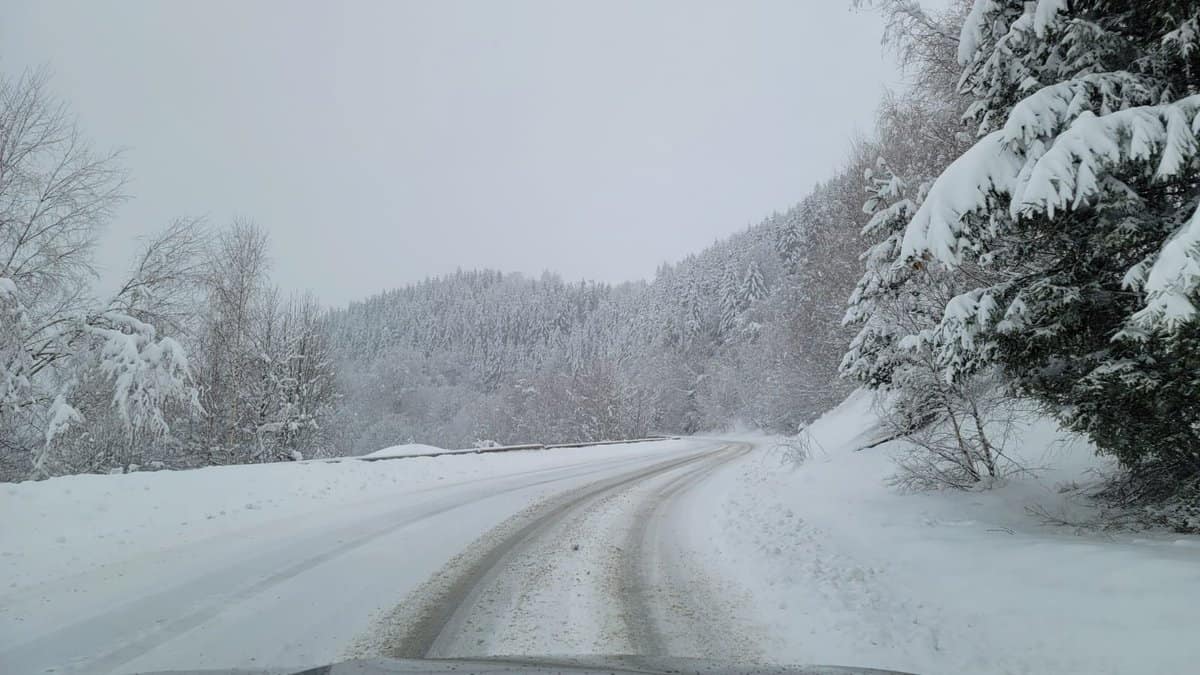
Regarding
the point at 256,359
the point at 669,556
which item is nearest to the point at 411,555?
the point at 669,556

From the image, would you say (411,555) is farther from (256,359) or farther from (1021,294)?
(256,359)

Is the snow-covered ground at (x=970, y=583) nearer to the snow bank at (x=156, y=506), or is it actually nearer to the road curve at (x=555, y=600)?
the road curve at (x=555, y=600)

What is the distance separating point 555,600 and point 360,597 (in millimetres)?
1666

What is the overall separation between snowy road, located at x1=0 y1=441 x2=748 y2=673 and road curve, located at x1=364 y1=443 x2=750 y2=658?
2cm

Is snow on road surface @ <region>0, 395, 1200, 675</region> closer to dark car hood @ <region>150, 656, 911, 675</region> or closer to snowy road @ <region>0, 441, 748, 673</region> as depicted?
snowy road @ <region>0, 441, 748, 673</region>

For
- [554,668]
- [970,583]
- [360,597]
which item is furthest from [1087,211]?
[360,597]

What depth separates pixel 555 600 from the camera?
473 cm

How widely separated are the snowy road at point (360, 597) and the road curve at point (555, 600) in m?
0.02

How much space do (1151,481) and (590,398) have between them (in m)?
49.8

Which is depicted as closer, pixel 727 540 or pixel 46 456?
pixel 727 540

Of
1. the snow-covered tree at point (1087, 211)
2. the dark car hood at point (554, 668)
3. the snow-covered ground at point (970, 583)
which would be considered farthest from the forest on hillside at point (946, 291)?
the dark car hood at point (554, 668)

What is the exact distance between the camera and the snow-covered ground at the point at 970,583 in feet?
10.9

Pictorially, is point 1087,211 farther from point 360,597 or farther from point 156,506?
point 156,506

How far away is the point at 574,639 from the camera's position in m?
3.83
